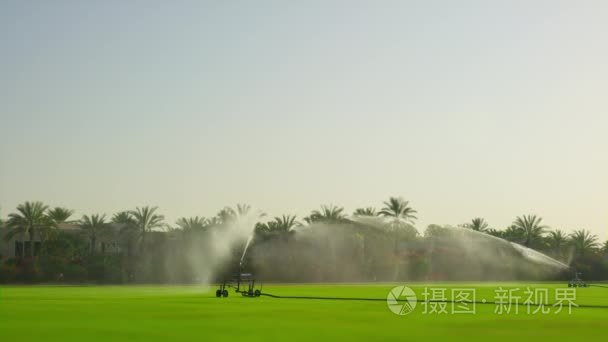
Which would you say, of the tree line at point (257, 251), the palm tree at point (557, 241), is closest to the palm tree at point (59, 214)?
the tree line at point (257, 251)

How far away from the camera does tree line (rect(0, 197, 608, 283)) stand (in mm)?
127188

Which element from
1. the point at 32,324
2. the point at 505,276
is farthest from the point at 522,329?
the point at 505,276

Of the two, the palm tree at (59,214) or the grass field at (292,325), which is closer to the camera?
the grass field at (292,325)

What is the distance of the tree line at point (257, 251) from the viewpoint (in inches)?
5007

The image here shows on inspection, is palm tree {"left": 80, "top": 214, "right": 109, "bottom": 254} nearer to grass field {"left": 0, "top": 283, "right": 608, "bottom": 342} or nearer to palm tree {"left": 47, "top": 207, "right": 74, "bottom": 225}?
palm tree {"left": 47, "top": 207, "right": 74, "bottom": 225}

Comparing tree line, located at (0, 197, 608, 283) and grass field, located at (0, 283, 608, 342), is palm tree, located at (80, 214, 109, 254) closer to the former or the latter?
tree line, located at (0, 197, 608, 283)

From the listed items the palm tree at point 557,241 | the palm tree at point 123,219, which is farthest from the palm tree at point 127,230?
the palm tree at point 557,241

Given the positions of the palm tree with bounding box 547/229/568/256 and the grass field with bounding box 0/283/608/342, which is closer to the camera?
the grass field with bounding box 0/283/608/342

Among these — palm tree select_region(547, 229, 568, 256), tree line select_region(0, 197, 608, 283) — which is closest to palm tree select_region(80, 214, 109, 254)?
tree line select_region(0, 197, 608, 283)

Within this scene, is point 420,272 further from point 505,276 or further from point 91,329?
point 91,329

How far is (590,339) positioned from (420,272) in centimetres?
11261

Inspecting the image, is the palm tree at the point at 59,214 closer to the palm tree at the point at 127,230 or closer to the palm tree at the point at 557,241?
the palm tree at the point at 127,230

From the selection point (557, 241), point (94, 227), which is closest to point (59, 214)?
point (94, 227)

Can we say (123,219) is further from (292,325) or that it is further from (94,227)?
(292,325)
